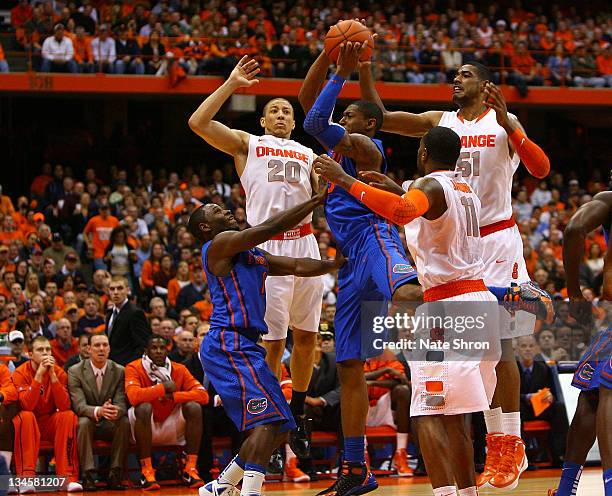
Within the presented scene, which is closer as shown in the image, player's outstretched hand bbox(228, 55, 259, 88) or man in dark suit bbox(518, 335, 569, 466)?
player's outstretched hand bbox(228, 55, 259, 88)

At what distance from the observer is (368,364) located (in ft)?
40.2

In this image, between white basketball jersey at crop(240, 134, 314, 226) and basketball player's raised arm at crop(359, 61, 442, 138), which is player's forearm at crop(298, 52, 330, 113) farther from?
white basketball jersey at crop(240, 134, 314, 226)

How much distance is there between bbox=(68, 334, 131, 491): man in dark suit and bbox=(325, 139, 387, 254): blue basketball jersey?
14.1ft

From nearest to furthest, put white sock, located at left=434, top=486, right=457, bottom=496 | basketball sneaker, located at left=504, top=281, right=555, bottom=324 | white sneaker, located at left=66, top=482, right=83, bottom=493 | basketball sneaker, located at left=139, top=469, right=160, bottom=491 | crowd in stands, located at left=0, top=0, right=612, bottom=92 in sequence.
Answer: white sock, located at left=434, top=486, right=457, bottom=496
basketball sneaker, located at left=504, top=281, right=555, bottom=324
white sneaker, located at left=66, top=482, right=83, bottom=493
basketball sneaker, located at left=139, top=469, right=160, bottom=491
crowd in stands, located at left=0, top=0, right=612, bottom=92

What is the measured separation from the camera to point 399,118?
8250 mm

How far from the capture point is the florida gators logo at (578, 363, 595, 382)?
6.91 m

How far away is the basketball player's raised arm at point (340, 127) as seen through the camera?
25.1 feet

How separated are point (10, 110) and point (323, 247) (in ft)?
37.8

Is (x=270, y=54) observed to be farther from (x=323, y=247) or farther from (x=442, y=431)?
(x=442, y=431)

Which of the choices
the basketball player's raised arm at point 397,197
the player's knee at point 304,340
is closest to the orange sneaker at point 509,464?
the player's knee at point 304,340

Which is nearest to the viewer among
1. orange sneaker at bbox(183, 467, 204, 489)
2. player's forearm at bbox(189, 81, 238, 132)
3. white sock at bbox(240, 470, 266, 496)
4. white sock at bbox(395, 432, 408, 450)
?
white sock at bbox(240, 470, 266, 496)

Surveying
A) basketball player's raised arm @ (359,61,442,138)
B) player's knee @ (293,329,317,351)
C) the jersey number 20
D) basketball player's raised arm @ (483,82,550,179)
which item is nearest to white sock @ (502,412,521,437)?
player's knee @ (293,329,317,351)

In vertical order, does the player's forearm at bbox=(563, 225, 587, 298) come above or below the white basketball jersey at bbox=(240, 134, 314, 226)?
below

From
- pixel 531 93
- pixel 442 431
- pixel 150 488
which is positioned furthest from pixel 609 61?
pixel 442 431
